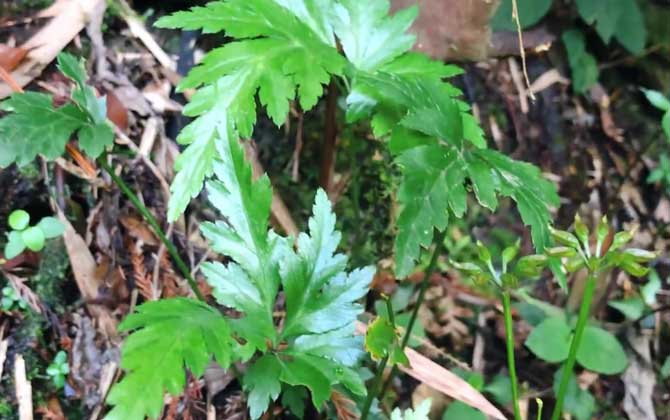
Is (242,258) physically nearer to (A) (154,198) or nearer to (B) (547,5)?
(A) (154,198)

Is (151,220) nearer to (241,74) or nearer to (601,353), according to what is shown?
(241,74)

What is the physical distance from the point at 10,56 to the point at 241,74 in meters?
0.79

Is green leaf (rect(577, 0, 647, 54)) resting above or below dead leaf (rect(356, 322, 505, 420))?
above

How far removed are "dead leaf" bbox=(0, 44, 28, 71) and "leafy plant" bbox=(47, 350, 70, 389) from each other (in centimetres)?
77

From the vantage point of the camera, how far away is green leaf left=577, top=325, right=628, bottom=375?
5.90 feet

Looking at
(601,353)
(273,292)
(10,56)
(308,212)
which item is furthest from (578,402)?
(10,56)

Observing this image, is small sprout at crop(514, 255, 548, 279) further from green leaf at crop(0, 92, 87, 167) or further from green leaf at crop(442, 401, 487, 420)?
green leaf at crop(0, 92, 87, 167)

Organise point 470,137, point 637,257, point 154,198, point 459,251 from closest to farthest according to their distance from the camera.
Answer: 1. point 637,257
2. point 470,137
3. point 154,198
4. point 459,251

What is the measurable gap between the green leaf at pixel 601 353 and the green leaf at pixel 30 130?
1.41 m

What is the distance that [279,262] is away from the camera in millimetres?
1222

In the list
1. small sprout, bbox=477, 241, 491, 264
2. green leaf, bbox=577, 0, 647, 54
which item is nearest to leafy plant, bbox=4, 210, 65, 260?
small sprout, bbox=477, 241, 491, 264

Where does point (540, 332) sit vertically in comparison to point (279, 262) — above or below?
below

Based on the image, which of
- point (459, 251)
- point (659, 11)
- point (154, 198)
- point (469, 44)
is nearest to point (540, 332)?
point (459, 251)

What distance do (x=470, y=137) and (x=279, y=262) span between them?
0.51m
